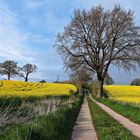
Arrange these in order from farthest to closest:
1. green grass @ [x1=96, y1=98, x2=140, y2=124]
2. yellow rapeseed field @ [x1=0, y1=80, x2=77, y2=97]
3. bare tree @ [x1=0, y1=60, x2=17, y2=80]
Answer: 1. bare tree @ [x1=0, y1=60, x2=17, y2=80]
2. yellow rapeseed field @ [x1=0, y1=80, x2=77, y2=97]
3. green grass @ [x1=96, y1=98, x2=140, y2=124]

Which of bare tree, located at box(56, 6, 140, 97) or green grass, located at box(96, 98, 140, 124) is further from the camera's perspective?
bare tree, located at box(56, 6, 140, 97)

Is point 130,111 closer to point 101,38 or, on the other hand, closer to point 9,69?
point 101,38

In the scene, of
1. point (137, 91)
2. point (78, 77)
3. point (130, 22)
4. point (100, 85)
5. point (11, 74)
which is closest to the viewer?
point (130, 22)

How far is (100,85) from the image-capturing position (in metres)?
62.1

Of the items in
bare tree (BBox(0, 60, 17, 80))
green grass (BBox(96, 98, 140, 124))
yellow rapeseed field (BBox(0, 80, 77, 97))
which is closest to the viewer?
green grass (BBox(96, 98, 140, 124))

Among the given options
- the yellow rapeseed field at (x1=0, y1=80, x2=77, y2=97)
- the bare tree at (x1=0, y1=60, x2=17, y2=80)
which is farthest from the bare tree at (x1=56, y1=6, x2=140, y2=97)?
the bare tree at (x1=0, y1=60, x2=17, y2=80)

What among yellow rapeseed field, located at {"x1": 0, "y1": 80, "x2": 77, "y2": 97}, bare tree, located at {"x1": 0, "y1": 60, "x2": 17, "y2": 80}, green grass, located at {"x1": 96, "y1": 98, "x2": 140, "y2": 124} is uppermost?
bare tree, located at {"x1": 0, "y1": 60, "x2": 17, "y2": 80}

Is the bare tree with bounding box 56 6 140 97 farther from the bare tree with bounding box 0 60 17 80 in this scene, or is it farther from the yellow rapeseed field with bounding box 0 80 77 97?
the bare tree with bounding box 0 60 17 80

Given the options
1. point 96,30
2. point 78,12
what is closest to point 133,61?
point 96,30

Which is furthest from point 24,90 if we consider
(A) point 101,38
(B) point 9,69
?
A: (B) point 9,69

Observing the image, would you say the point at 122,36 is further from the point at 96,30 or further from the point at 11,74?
the point at 11,74

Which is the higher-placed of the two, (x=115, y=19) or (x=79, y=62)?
(x=115, y=19)

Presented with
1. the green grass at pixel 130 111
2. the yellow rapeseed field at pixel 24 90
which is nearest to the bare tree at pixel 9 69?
the yellow rapeseed field at pixel 24 90

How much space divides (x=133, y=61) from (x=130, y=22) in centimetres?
555
